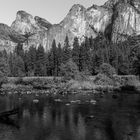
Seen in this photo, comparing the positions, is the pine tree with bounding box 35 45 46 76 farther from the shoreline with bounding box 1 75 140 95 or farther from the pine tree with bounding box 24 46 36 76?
the shoreline with bounding box 1 75 140 95

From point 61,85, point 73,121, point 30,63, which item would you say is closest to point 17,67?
point 30,63

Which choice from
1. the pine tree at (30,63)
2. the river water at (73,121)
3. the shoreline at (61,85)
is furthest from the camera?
the pine tree at (30,63)

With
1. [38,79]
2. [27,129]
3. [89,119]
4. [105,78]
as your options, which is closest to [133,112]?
[89,119]

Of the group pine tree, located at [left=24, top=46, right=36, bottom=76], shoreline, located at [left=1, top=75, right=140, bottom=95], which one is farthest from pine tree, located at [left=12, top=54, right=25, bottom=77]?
shoreline, located at [left=1, top=75, right=140, bottom=95]

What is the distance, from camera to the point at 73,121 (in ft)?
162

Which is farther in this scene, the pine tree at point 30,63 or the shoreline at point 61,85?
the pine tree at point 30,63

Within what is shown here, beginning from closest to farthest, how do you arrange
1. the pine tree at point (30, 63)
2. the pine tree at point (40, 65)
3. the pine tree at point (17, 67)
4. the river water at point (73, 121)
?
the river water at point (73, 121) → the pine tree at point (40, 65) → the pine tree at point (30, 63) → the pine tree at point (17, 67)

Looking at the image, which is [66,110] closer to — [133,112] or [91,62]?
[133,112]

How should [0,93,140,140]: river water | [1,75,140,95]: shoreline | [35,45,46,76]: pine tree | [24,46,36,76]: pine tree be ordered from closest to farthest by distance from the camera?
[0,93,140,140]: river water, [1,75,140,95]: shoreline, [35,45,46,76]: pine tree, [24,46,36,76]: pine tree

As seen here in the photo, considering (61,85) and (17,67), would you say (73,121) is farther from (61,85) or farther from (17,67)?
(17,67)

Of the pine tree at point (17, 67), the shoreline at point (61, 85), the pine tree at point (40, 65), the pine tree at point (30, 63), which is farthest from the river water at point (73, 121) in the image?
the pine tree at point (17, 67)

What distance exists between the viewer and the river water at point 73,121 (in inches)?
1591

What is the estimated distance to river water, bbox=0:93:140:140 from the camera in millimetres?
40406

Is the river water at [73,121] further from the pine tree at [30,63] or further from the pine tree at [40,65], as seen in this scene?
the pine tree at [30,63]
